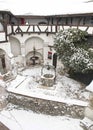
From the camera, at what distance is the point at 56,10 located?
65.2ft

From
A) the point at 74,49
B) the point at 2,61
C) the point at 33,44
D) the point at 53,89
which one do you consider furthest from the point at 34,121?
the point at 33,44

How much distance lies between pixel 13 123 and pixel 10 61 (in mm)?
8213

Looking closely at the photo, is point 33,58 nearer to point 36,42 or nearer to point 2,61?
point 36,42

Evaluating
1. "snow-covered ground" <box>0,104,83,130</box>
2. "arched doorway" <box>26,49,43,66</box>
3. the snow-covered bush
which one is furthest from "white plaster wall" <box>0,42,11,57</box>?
"snow-covered ground" <box>0,104,83,130</box>

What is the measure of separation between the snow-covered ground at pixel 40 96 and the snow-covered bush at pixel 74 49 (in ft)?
7.37

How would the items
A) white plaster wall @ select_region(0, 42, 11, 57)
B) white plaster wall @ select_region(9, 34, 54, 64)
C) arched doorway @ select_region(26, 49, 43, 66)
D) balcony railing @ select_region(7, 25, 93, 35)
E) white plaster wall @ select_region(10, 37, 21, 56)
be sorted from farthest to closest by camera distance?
arched doorway @ select_region(26, 49, 43, 66) < white plaster wall @ select_region(10, 37, 21, 56) < white plaster wall @ select_region(9, 34, 54, 64) < balcony railing @ select_region(7, 25, 93, 35) < white plaster wall @ select_region(0, 42, 11, 57)

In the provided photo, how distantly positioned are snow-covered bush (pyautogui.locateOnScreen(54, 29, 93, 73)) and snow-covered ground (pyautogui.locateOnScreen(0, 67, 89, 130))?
88.5 inches

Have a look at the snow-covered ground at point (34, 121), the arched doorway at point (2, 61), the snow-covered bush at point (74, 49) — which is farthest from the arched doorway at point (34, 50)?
the snow-covered ground at point (34, 121)

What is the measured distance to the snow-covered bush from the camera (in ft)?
50.9

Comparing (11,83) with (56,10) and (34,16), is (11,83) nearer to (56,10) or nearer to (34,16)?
(34,16)

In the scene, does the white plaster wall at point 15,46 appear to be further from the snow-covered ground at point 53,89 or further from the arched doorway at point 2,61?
the snow-covered ground at point 53,89

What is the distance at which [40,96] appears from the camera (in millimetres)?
14586

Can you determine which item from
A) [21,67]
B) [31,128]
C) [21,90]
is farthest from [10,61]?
[31,128]

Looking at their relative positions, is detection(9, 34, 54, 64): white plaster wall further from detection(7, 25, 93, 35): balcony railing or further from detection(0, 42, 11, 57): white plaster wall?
detection(0, 42, 11, 57): white plaster wall
